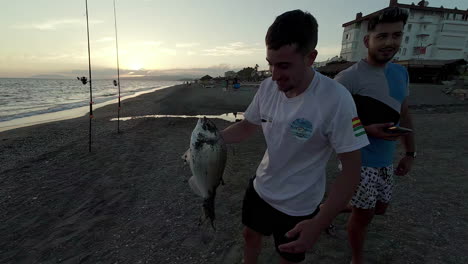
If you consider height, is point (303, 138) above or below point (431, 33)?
below

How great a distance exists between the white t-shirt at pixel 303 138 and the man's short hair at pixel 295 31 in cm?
29

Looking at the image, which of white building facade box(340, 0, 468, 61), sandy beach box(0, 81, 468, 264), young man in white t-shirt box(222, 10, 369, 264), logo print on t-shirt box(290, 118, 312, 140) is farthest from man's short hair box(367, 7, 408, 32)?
white building facade box(340, 0, 468, 61)

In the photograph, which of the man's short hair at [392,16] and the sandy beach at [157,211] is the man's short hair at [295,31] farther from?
the sandy beach at [157,211]

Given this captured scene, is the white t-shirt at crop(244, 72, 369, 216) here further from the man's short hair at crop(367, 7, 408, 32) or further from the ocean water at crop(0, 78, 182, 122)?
the ocean water at crop(0, 78, 182, 122)

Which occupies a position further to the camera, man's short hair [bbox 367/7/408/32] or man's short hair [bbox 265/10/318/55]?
man's short hair [bbox 367/7/408/32]

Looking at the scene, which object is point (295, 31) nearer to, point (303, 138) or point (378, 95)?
point (303, 138)

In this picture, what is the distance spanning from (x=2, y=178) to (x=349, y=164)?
9.00 m

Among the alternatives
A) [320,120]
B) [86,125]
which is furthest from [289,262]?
[86,125]

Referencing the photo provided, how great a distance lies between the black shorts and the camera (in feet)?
6.88

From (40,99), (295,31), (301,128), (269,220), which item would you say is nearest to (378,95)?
(301,128)

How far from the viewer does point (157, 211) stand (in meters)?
5.02

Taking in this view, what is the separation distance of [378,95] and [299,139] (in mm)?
1400

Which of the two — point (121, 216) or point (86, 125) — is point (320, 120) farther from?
point (86, 125)

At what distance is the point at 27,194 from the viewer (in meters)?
5.71
